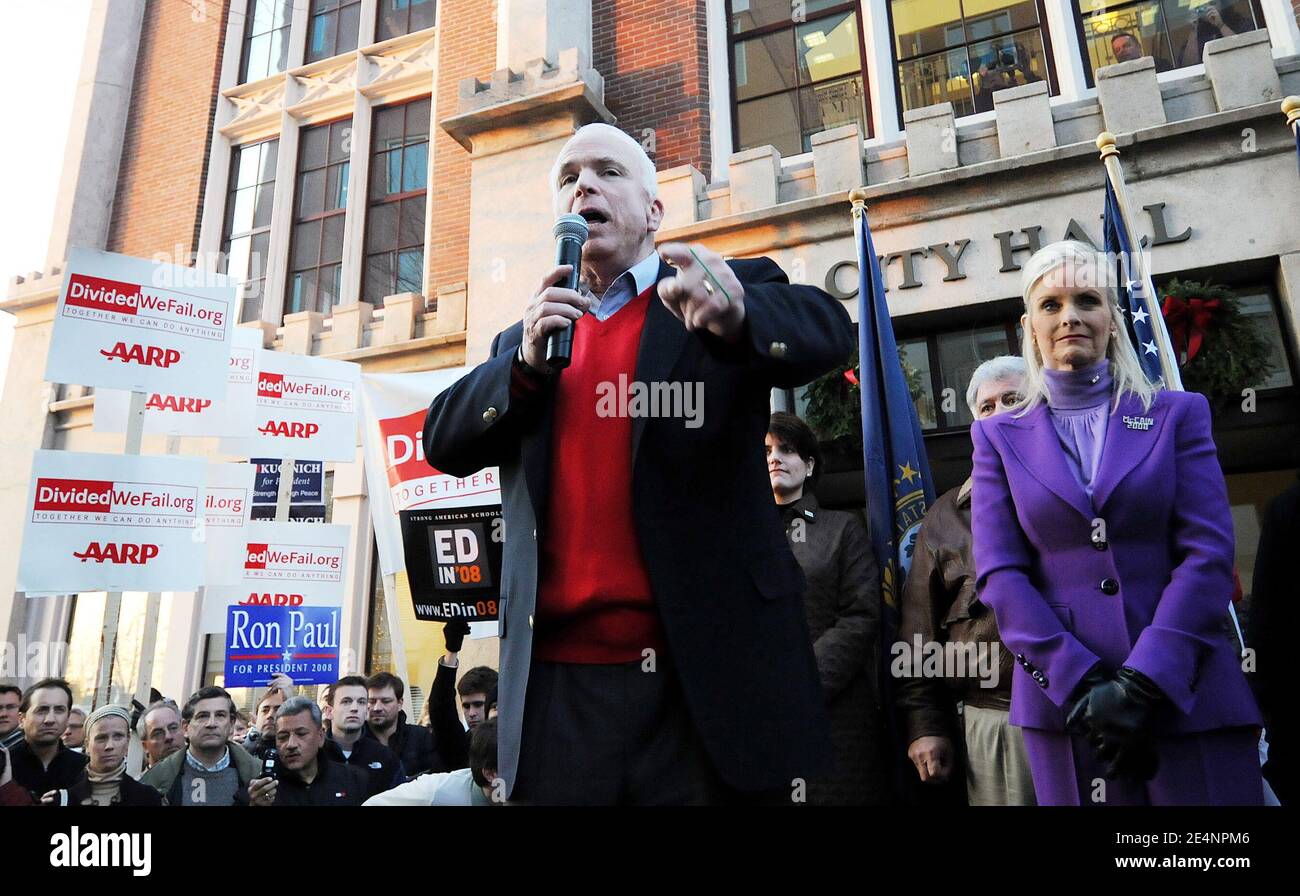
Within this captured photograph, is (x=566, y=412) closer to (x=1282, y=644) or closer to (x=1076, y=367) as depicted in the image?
(x=1076, y=367)

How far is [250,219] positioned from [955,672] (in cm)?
1261

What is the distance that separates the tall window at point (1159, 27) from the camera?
24.5 feet

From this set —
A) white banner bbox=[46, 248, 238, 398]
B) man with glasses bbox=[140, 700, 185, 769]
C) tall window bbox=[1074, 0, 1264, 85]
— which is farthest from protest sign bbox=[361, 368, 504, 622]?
tall window bbox=[1074, 0, 1264, 85]

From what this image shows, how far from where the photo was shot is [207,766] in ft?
17.7

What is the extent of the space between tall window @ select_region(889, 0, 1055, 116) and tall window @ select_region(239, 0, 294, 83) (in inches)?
365

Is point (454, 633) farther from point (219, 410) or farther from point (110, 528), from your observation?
point (219, 410)

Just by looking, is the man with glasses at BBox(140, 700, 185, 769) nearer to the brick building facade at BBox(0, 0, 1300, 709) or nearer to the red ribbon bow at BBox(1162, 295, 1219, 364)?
the brick building facade at BBox(0, 0, 1300, 709)

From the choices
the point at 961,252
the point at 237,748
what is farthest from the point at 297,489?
the point at 961,252

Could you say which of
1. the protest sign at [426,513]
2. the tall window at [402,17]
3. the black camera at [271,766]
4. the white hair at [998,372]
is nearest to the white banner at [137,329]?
the protest sign at [426,513]

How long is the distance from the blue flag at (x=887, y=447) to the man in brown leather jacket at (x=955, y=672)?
1.81ft

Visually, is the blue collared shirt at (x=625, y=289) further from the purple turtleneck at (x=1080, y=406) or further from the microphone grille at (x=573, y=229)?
the purple turtleneck at (x=1080, y=406)
